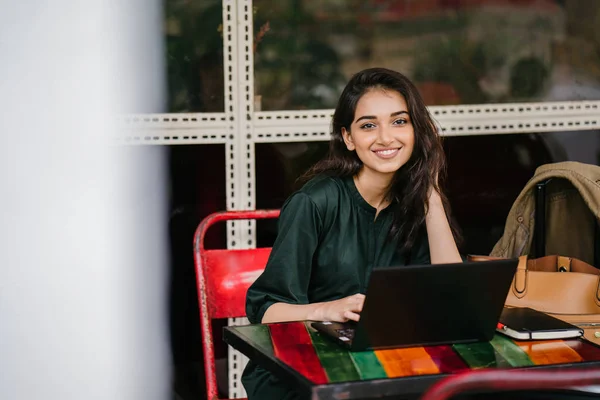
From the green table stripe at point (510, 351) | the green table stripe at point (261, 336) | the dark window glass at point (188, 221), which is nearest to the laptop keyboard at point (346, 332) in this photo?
the green table stripe at point (261, 336)

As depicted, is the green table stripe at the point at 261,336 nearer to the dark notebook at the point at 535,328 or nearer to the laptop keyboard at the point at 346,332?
the laptop keyboard at the point at 346,332

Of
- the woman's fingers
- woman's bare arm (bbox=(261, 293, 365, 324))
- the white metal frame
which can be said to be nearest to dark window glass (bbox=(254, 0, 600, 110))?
the white metal frame

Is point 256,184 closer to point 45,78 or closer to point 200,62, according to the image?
point 200,62

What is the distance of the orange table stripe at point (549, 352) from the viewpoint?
5.57ft

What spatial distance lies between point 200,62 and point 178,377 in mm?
1171

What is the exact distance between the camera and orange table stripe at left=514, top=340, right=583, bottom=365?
170 centimetres

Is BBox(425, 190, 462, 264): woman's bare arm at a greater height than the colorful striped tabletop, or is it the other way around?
BBox(425, 190, 462, 264): woman's bare arm

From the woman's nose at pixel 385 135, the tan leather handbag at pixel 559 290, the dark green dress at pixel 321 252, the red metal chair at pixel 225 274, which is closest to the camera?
the dark green dress at pixel 321 252

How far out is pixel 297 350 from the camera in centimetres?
174

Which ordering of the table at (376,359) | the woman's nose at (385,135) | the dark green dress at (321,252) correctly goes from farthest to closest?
the woman's nose at (385,135) < the dark green dress at (321,252) < the table at (376,359)

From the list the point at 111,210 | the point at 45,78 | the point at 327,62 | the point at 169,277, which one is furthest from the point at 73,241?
the point at 327,62

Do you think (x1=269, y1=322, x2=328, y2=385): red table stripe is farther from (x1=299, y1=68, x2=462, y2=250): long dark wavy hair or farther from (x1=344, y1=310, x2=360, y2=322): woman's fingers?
(x1=299, y1=68, x2=462, y2=250): long dark wavy hair

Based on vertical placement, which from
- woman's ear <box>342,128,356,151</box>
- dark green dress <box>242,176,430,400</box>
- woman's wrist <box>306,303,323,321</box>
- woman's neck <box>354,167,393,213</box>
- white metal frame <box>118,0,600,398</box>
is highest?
white metal frame <box>118,0,600,398</box>

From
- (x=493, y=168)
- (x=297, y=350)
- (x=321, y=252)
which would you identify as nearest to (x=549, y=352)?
(x=297, y=350)
